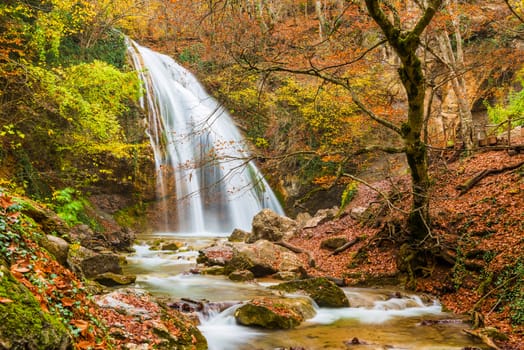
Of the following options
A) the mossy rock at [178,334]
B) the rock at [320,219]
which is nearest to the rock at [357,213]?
the rock at [320,219]

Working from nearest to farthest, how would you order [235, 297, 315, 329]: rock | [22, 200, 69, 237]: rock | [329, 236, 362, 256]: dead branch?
[22, 200, 69, 237]: rock
[235, 297, 315, 329]: rock
[329, 236, 362, 256]: dead branch

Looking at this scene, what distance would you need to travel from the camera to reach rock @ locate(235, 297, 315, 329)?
21.1 ft

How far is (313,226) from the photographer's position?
15523 mm

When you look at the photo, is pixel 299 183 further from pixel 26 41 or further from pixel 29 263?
pixel 29 263

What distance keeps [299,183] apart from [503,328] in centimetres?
1581

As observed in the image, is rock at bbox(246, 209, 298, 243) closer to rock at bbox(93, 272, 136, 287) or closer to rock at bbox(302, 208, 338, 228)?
rock at bbox(302, 208, 338, 228)

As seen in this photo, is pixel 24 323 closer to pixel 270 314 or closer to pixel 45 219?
pixel 45 219

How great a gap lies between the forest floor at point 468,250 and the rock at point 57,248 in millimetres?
5281

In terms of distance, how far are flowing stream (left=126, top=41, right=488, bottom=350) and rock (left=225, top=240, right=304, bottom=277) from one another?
598mm

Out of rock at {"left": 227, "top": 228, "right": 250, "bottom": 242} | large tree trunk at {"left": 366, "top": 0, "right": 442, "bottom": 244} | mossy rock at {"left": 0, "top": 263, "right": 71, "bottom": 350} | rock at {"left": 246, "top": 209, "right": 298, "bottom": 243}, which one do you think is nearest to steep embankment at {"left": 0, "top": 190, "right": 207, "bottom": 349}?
mossy rock at {"left": 0, "top": 263, "right": 71, "bottom": 350}

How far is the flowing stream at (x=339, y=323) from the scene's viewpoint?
5.76 meters

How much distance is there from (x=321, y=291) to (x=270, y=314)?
185 cm

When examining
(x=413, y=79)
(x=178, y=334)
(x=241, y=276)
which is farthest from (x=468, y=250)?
(x=178, y=334)

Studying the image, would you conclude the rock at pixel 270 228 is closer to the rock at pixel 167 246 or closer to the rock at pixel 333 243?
the rock at pixel 333 243
